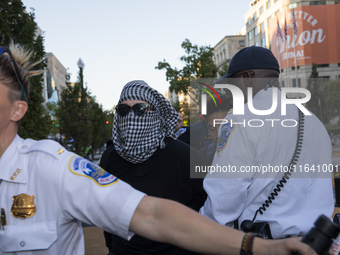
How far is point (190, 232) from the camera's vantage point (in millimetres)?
1274

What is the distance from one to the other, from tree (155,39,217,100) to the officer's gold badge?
77.3 feet

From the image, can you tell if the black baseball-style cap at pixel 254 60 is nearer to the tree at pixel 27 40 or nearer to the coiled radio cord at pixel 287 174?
the coiled radio cord at pixel 287 174

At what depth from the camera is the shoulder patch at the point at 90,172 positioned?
145 centimetres

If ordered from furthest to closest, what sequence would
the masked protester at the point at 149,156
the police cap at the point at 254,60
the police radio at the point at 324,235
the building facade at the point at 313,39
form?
1. the building facade at the point at 313,39
2. the masked protester at the point at 149,156
3. the police cap at the point at 254,60
4. the police radio at the point at 324,235

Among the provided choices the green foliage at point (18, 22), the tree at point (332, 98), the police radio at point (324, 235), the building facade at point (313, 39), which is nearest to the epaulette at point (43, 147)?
the police radio at point (324, 235)

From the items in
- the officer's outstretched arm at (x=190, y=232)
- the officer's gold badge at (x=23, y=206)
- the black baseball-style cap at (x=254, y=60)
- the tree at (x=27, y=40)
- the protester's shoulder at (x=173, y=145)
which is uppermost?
the tree at (x=27, y=40)

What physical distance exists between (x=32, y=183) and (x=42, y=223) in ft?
0.59

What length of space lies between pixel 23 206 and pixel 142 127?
160 centimetres

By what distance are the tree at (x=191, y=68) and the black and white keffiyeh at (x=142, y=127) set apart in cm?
2176

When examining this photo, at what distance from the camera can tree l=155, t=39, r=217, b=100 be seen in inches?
982

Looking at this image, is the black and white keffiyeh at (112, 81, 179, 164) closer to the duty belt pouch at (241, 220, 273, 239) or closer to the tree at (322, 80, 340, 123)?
the duty belt pouch at (241, 220, 273, 239)

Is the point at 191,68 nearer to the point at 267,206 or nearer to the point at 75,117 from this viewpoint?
the point at 75,117

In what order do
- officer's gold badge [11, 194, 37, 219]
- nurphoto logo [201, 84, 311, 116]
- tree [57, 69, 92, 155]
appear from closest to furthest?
1. officer's gold badge [11, 194, 37, 219]
2. nurphoto logo [201, 84, 311, 116]
3. tree [57, 69, 92, 155]

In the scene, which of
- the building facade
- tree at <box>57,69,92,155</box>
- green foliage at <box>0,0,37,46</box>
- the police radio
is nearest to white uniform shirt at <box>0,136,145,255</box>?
the police radio
